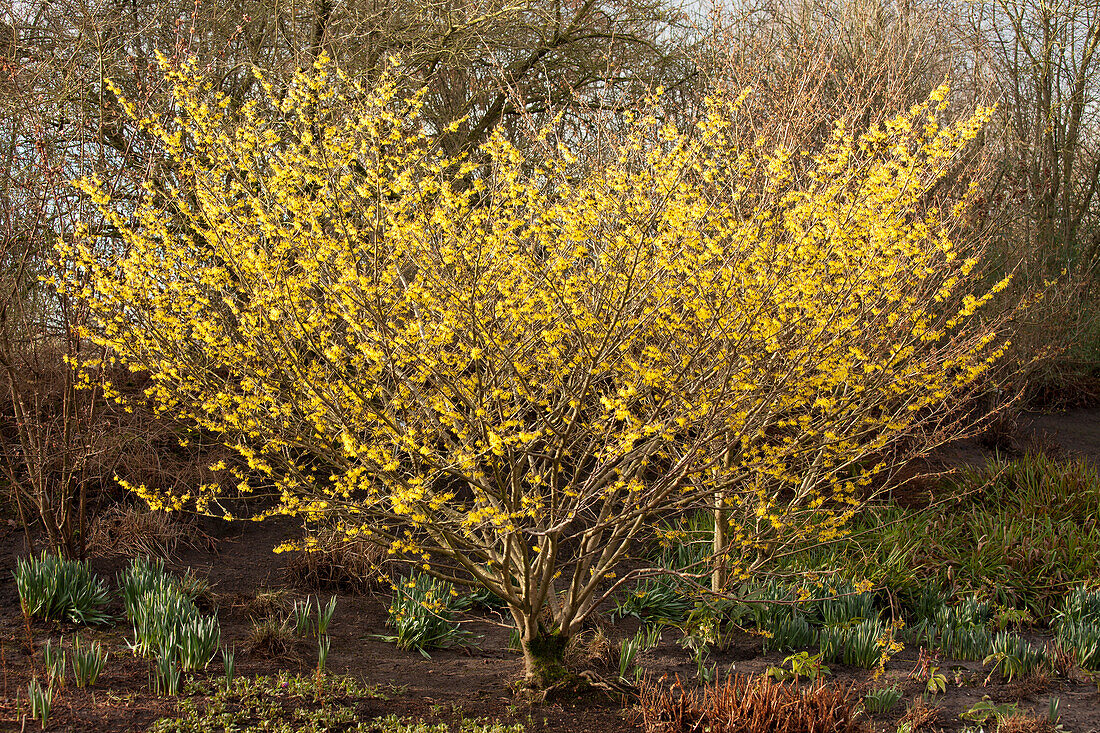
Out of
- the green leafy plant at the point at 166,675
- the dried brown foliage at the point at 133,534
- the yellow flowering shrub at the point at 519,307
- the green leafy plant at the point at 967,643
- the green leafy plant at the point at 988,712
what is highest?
the yellow flowering shrub at the point at 519,307

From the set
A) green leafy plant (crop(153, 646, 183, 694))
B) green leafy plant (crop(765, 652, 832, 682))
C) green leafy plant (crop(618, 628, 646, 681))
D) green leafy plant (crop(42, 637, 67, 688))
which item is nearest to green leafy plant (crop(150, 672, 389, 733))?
green leafy plant (crop(153, 646, 183, 694))

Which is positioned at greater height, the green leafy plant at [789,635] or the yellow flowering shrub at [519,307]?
the yellow flowering shrub at [519,307]

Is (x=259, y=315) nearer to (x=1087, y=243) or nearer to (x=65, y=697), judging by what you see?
(x=65, y=697)

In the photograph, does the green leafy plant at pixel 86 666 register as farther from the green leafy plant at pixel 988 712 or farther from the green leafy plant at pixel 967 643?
the green leafy plant at pixel 967 643

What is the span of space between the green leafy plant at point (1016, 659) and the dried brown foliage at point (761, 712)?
4.92ft

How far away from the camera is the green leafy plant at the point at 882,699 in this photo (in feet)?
14.1

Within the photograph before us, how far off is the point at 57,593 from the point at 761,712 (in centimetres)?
412

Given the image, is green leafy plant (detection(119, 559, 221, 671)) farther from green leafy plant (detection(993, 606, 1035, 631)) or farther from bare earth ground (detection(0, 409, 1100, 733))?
green leafy plant (detection(993, 606, 1035, 631))

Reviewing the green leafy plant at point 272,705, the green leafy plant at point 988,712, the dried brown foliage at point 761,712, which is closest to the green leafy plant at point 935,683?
the green leafy plant at point 988,712

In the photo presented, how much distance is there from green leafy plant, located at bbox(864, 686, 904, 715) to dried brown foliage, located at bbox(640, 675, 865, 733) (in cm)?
40

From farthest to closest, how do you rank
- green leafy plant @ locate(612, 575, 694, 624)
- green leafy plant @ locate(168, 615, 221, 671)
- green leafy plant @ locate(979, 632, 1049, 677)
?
green leafy plant @ locate(612, 575, 694, 624) → green leafy plant @ locate(979, 632, 1049, 677) → green leafy plant @ locate(168, 615, 221, 671)

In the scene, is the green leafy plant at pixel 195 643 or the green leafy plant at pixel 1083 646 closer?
the green leafy plant at pixel 195 643

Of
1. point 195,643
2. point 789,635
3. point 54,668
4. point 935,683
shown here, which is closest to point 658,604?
point 789,635

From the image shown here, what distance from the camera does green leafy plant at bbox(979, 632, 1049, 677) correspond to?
4.88m
